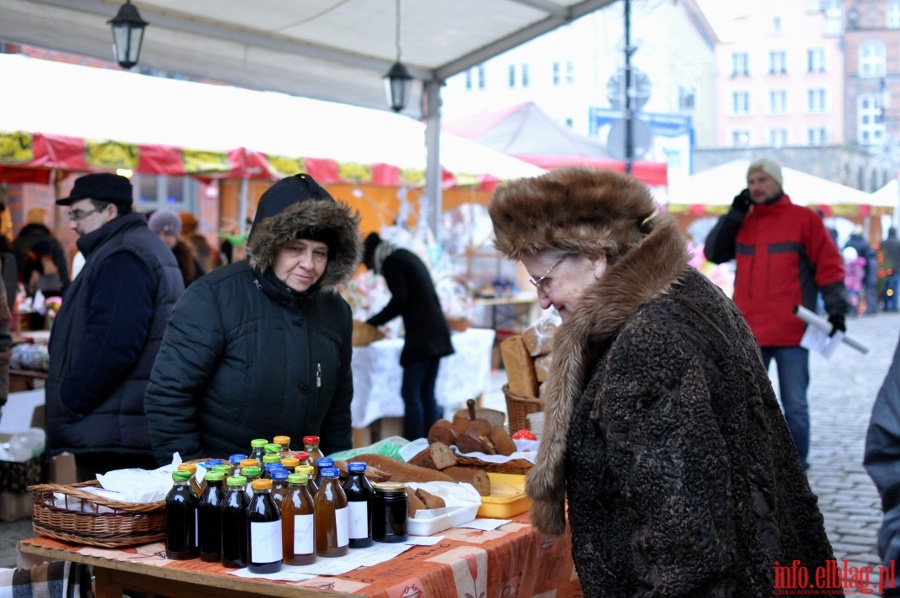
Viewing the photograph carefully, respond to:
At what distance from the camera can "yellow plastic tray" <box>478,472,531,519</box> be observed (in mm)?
3180

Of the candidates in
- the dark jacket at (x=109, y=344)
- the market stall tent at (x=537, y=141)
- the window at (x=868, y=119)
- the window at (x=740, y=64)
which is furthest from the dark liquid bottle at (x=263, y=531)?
the window at (x=740, y=64)

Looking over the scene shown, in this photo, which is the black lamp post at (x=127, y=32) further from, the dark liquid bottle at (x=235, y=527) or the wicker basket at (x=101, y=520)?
the dark liquid bottle at (x=235, y=527)

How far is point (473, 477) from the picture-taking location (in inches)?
132

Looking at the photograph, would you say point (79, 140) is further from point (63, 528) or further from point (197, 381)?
point (63, 528)

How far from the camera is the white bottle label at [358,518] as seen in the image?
8.96ft

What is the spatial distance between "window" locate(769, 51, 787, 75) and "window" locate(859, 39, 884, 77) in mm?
4681

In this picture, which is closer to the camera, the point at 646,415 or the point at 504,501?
the point at 646,415

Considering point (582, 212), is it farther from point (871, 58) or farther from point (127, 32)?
point (871, 58)

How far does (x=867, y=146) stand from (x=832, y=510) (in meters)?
56.7

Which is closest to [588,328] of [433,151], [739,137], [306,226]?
[306,226]

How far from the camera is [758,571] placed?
214cm

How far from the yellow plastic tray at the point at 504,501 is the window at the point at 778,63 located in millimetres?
68606

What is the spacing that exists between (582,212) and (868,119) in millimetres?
69527

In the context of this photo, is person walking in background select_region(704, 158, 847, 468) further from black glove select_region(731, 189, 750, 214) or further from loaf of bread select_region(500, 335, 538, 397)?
loaf of bread select_region(500, 335, 538, 397)
